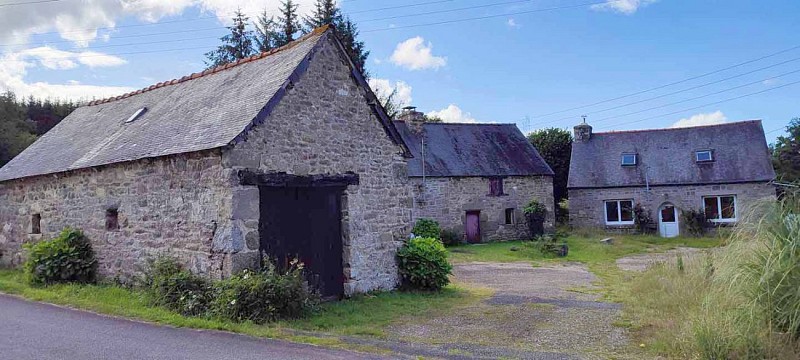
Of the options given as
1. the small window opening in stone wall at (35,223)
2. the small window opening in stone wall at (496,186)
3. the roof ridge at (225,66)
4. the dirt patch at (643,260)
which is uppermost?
the roof ridge at (225,66)

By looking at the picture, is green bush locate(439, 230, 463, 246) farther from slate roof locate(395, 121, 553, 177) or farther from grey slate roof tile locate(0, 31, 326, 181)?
grey slate roof tile locate(0, 31, 326, 181)

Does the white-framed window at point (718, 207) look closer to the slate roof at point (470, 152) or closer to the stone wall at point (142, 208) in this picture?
the slate roof at point (470, 152)

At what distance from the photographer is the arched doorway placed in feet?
86.3

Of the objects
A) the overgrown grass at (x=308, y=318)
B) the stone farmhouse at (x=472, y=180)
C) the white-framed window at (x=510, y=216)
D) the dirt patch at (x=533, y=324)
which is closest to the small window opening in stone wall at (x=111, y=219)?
the overgrown grass at (x=308, y=318)

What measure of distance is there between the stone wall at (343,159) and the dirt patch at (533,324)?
2.34 metres

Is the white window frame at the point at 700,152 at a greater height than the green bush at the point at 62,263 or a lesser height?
greater

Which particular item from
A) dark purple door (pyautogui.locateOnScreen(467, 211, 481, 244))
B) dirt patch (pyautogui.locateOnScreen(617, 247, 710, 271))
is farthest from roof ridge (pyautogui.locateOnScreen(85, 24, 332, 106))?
dark purple door (pyautogui.locateOnScreen(467, 211, 481, 244))

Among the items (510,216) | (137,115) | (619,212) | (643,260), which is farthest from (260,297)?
(619,212)

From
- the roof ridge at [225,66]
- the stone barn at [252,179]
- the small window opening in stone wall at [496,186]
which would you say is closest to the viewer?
the stone barn at [252,179]

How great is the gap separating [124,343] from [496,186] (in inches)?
810

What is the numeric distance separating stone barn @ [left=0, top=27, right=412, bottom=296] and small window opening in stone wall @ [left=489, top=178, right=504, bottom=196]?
46.4 feet

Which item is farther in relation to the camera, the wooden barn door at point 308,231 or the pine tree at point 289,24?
the pine tree at point 289,24

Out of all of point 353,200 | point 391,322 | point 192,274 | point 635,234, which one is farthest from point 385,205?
point 635,234

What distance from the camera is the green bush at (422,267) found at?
11.7m
